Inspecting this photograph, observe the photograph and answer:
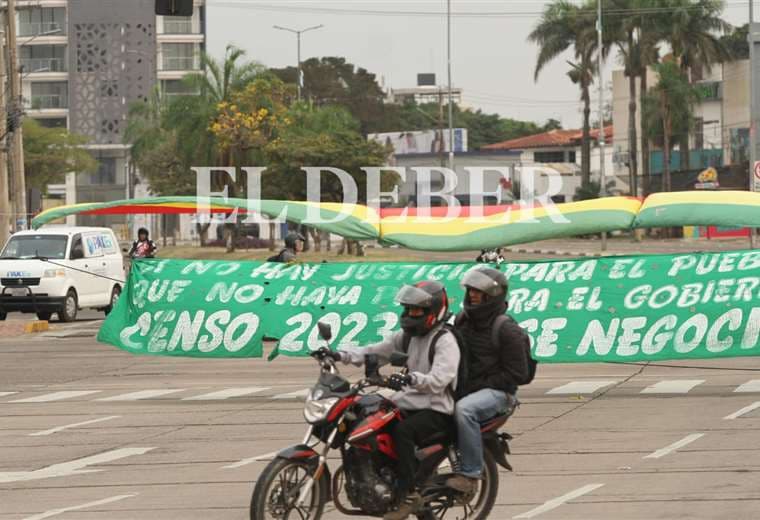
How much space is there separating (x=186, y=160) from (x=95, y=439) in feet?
215

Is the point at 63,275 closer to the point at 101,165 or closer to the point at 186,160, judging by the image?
the point at 186,160

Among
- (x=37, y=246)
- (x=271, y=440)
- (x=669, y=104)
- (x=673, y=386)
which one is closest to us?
(x=271, y=440)

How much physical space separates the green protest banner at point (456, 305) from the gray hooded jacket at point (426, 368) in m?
8.87

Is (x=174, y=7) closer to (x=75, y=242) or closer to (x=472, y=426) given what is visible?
(x=75, y=242)

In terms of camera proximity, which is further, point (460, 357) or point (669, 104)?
point (669, 104)

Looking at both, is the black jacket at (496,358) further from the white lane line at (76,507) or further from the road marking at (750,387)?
the road marking at (750,387)

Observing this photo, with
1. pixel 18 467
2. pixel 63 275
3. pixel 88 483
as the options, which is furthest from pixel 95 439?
pixel 63 275

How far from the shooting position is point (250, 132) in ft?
240

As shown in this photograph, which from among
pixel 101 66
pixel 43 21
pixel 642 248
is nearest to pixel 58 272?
pixel 642 248

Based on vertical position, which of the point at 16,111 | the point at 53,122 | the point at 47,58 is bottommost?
the point at 16,111

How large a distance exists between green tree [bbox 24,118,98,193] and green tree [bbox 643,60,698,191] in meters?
35.6

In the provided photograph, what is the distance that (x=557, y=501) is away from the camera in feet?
35.1

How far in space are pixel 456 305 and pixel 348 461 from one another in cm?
962

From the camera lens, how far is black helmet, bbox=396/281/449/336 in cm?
933
